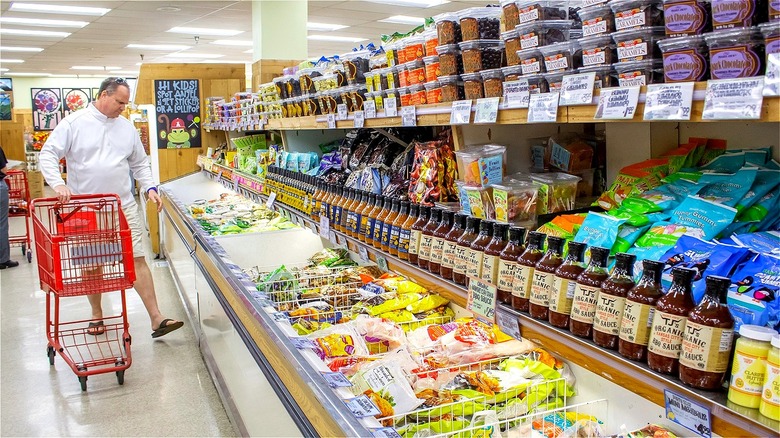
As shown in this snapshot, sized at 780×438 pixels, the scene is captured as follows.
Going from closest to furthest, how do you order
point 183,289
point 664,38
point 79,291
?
1. point 664,38
2. point 79,291
3. point 183,289

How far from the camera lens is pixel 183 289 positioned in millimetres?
5301

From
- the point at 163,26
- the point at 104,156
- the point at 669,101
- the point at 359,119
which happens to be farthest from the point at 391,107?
the point at 163,26

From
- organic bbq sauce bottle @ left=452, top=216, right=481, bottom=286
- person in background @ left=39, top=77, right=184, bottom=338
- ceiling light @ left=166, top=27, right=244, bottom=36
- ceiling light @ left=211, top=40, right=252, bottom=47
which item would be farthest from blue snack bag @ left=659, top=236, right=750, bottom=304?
ceiling light @ left=211, top=40, right=252, bottom=47

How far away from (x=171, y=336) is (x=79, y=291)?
1036mm

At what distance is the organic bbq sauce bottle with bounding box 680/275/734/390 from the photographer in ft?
3.80

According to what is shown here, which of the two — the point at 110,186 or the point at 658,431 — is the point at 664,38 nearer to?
the point at 658,431

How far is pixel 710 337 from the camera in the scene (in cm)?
116

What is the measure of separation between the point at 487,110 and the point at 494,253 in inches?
16.8

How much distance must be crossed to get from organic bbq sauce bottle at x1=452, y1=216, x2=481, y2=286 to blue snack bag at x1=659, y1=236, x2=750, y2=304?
→ 2.02ft

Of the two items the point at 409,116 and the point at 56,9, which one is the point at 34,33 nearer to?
the point at 56,9

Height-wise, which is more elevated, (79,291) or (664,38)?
(664,38)

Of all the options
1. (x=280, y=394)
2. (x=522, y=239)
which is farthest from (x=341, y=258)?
(x=522, y=239)

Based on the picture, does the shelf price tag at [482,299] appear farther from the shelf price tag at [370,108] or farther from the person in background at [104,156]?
the person in background at [104,156]

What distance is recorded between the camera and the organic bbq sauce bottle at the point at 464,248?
6.35ft
